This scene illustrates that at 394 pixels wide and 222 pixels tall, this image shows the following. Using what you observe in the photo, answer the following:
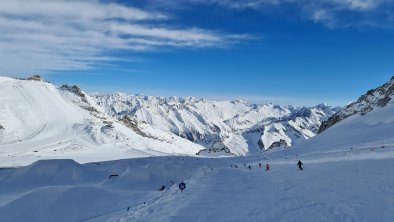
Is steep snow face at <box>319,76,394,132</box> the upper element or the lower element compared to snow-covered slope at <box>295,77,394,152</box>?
upper

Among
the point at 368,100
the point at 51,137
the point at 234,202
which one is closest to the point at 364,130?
the point at 368,100

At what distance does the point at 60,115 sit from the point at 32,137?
36013 millimetres

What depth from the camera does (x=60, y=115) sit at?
200m

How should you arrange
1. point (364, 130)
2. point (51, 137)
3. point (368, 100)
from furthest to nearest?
point (51, 137), point (368, 100), point (364, 130)

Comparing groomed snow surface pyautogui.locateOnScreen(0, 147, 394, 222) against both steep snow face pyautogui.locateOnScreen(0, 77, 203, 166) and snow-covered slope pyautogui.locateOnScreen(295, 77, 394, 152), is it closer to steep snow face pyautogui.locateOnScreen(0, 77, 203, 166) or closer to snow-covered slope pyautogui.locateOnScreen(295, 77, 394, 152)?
snow-covered slope pyautogui.locateOnScreen(295, 77, 394, 152)

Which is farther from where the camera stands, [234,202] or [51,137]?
[51,137]

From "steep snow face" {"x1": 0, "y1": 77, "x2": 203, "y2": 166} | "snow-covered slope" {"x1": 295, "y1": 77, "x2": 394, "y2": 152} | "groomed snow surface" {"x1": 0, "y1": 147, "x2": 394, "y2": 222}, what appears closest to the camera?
"groomed snow surface" {"x1": 0, "y1": 147, "x2": 394, "y2": 222}

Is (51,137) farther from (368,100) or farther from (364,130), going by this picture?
(368,100)

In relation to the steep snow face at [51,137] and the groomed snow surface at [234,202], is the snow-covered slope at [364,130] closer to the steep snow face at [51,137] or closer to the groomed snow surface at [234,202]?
the groomed snow surface at [234,202]

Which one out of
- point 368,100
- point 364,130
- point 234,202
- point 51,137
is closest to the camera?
point 234,202

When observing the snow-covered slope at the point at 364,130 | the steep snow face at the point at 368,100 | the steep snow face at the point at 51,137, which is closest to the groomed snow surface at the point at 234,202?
the snow-covered slope at the point at 364,130

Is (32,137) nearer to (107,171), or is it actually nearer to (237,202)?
(107,171)

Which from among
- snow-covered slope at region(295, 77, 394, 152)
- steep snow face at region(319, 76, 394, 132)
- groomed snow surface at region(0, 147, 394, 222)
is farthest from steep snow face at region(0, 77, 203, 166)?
groomed snow surface at region(0, 147, 394, 222)

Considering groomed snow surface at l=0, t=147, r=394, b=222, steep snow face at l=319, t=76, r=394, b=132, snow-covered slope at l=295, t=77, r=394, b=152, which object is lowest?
groomed snow surface at l=0, t=147, r=394, b=222
